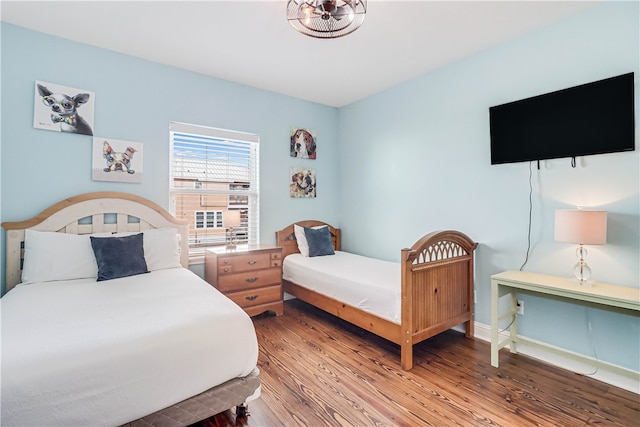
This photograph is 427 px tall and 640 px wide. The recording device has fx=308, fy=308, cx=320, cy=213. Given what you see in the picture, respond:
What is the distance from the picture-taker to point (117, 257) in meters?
2.41

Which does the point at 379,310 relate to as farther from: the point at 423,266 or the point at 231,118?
the point at 231,118

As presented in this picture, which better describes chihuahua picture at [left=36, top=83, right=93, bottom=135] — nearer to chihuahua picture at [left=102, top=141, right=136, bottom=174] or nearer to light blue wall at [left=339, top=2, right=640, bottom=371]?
chihuahua picture at [left=102, top=141, right=136, bottom=174]

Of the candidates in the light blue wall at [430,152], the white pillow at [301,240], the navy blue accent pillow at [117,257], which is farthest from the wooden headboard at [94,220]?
the white pillow at [301,240]

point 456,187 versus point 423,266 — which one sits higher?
point 456,187

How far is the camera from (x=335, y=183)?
4.50 m

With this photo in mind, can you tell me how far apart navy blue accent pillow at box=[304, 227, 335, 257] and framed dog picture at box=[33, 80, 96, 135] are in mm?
2423

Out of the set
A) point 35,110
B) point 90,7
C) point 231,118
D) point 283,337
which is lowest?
point 283,337

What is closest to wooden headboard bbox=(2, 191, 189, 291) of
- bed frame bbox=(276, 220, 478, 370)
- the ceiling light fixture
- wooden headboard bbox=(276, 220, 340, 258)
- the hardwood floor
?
wooden headboard bbox=(276, 220, 340, 258)

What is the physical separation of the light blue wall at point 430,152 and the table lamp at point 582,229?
19 centimetres

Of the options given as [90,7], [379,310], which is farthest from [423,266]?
[90,7]

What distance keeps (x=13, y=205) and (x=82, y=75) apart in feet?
4.07

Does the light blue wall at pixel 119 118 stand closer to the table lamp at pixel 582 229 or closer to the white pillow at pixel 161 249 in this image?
the white pillow at pixel 161 249

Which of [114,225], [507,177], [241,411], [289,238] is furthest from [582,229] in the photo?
[114,225]

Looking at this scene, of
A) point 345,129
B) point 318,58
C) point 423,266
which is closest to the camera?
point 423,266
